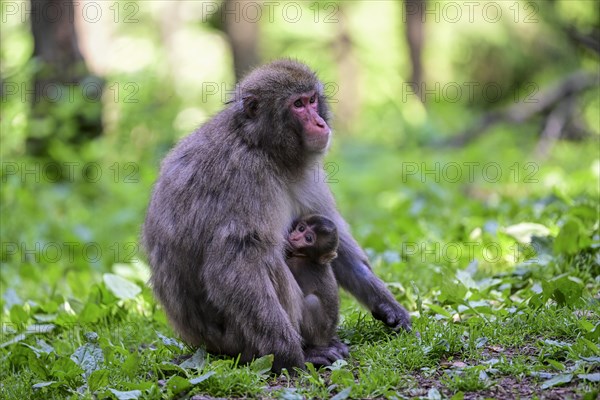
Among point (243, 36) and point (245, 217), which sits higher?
point (243, 36)

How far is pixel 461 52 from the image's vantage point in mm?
22172

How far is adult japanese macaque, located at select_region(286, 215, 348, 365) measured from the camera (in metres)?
4.82

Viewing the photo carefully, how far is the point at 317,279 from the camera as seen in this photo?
16.2 ft

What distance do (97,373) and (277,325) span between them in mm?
1032

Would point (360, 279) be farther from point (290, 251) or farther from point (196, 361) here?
point (196, 361)

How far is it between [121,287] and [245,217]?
6.54 feet

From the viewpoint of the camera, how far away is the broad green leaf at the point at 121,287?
618cm

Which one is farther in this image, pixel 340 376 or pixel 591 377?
pixel 340 376

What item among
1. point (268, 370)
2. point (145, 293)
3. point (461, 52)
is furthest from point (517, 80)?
point (268, 370)

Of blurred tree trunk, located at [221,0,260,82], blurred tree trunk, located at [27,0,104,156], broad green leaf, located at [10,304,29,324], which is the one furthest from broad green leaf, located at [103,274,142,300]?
blurred tree trunk, located at [221,0,260,82]

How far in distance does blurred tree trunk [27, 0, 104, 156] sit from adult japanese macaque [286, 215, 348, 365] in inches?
256

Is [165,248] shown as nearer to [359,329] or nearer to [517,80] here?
[359,329]

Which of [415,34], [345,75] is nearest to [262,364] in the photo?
[415,34]

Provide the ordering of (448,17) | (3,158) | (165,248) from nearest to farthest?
(165,248)
(3,158)
(448,17)
